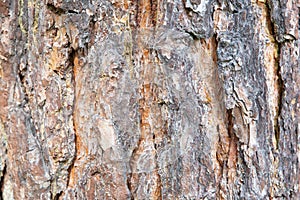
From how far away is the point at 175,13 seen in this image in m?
0.66

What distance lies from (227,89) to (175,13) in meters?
0.18

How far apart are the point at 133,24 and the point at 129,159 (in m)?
0.26

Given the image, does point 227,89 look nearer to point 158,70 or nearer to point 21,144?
point 158,70

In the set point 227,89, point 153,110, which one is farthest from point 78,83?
point 227,89

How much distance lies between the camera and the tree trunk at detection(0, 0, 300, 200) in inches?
26.4

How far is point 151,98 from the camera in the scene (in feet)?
2.23

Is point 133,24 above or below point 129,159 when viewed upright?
above

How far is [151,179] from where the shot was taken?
688 millimetres

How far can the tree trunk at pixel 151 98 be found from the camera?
0.67 m

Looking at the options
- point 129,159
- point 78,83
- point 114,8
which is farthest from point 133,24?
point 129,159

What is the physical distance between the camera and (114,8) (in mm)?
666

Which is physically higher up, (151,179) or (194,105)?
(194,105)

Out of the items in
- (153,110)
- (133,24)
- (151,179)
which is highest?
(133,24)

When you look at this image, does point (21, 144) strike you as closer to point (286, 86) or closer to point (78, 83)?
point (78, 83)
